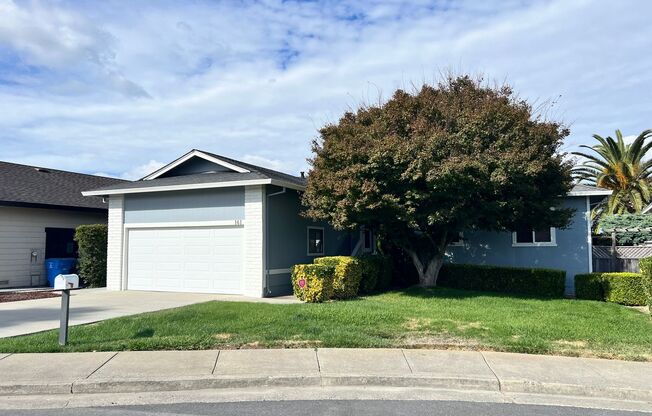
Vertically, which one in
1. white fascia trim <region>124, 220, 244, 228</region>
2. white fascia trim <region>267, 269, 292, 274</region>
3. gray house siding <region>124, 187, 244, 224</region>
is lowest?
white fascia trim <region>267, 269, 292, 274</region>

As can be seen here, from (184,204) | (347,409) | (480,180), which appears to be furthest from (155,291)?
(347,409)

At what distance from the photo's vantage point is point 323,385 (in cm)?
617

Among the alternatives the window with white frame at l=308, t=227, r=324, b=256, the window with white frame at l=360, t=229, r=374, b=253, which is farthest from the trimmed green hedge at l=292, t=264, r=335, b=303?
the window with white frame at l=360, t=229, r=374, b=253

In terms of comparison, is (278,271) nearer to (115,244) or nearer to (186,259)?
(186,259)

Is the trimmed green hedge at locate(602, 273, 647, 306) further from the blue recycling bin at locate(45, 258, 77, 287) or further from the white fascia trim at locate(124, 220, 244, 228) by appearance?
the blue recycling bin at locate(45, 258, 77, 287)

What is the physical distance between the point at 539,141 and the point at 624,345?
6.85 metres

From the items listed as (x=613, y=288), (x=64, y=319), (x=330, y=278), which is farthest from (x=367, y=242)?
(x=64, y=319)

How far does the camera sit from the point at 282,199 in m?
15.3

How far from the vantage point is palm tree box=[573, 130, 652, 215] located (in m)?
32.6

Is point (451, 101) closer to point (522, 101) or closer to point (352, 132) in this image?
point (522, 101)

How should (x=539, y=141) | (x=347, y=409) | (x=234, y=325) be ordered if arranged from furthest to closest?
(x=539, y=141) < (x=234, y=325) < (x=347, y=409)

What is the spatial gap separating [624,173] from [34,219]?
34.3m

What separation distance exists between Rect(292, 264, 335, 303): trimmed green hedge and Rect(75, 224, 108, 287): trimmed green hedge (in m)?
8.78

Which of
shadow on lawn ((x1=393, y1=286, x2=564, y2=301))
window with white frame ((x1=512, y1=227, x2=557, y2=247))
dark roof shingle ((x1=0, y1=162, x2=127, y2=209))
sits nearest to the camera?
shadow on lawn ((x1=393, y1=286, x2=564, y2=301))
